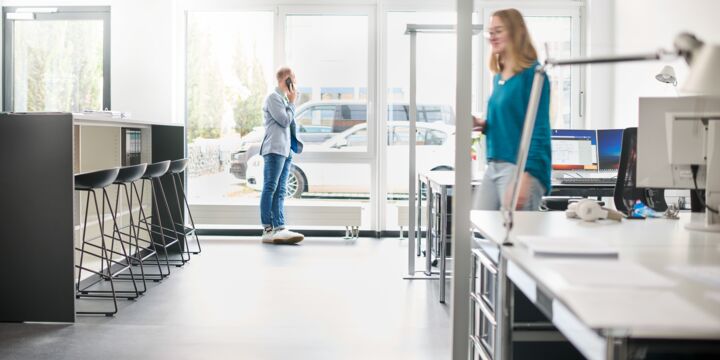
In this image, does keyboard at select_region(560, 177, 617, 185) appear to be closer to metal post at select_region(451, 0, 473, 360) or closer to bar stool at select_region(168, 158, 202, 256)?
metal post at select_region(451, 0, 473, 360)

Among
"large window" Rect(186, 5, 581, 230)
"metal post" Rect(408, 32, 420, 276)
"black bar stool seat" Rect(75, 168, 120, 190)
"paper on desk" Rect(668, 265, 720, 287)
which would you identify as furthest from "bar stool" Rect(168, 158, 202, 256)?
"paper on desk" Rect(668, 265, 720, 287)

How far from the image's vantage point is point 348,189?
7.06 m

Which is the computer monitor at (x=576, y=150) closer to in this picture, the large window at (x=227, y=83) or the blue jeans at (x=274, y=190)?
the blue jeans at (x=274, y=190)

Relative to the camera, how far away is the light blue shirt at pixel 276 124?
6328 mm

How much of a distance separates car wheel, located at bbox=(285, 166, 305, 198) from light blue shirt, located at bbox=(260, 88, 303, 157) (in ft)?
2.06

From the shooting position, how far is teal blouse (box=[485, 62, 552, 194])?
107 inches

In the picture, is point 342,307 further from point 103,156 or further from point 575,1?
point 575,1

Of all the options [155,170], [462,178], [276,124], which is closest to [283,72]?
[276,124]

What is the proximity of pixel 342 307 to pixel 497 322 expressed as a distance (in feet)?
7.17

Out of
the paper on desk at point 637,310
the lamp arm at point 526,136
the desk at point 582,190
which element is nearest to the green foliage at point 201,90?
the desk at point 582,190

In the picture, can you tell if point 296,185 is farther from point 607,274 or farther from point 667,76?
point 607,274

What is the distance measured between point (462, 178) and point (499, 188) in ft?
1.74

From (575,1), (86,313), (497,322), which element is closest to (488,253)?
(497,322)

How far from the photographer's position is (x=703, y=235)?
2.26 m
